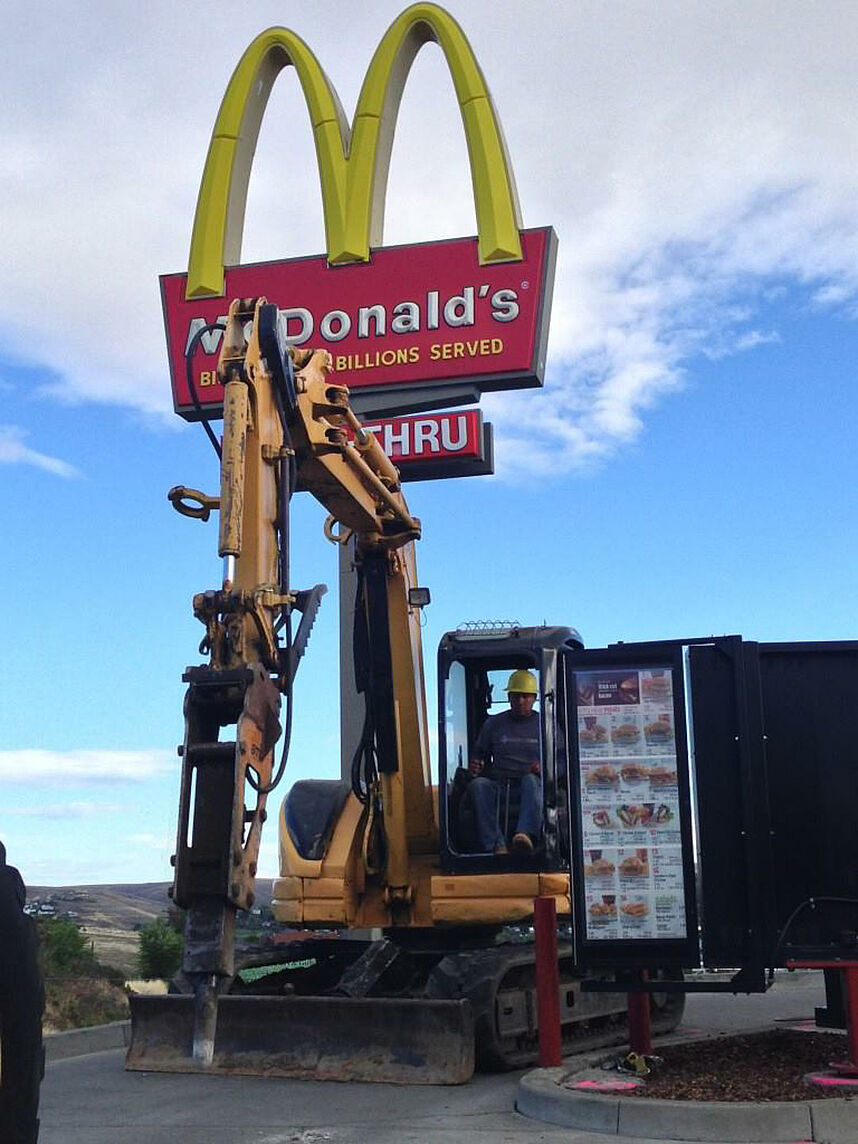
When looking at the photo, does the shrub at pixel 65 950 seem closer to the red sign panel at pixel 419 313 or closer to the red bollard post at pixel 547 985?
the red bollard post at pixel 547 985

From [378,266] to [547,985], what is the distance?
13.6 metres

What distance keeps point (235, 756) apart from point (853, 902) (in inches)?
137

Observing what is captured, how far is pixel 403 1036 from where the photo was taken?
877 cm

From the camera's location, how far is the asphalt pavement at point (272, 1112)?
6953mm

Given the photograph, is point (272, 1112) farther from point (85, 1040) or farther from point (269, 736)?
point (85, 1040)

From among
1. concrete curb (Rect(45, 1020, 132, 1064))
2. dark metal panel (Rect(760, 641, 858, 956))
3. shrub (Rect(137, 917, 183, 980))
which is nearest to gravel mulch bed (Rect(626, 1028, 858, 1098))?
dark metal panel (Rect(760, 641, 858, 956))

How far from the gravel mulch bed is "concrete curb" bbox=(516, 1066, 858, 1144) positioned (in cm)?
22

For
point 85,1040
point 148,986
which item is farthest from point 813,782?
point 148,986

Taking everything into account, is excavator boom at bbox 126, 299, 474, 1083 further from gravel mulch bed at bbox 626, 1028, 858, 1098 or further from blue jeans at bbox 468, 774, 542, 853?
gravel mulch bed at bbox 626, 1028, 858, 1098

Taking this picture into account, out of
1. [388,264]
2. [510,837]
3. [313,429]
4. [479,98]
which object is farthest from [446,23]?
[510,837]

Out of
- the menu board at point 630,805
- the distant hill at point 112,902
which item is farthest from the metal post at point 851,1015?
the distant hill at point 112,902

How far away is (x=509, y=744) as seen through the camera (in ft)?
33.0

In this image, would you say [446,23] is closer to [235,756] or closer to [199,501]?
[199,501]

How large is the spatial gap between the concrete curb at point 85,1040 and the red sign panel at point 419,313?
33.9ft
